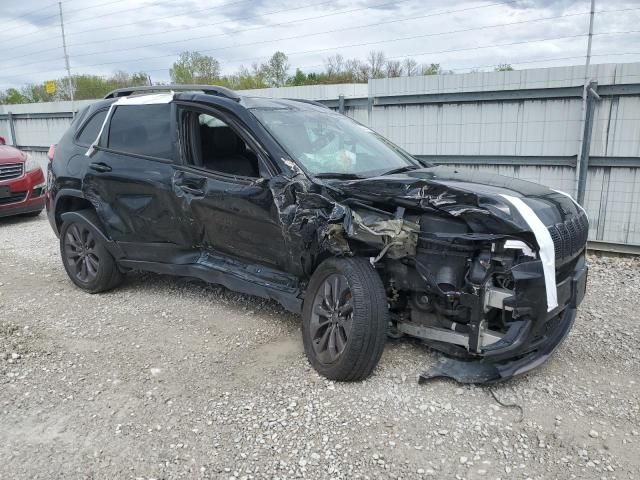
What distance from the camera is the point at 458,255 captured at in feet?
10.1

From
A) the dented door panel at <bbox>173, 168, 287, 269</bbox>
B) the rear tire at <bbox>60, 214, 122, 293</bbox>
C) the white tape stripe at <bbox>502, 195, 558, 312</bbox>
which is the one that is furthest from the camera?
the rear tire at <bbox>60, 214, 122, 293</bbox>

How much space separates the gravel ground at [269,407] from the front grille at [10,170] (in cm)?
522

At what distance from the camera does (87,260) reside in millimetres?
5129

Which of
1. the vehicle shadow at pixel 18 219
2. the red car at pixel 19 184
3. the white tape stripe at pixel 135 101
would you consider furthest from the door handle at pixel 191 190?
the vehicle shadow at pixel 18 219

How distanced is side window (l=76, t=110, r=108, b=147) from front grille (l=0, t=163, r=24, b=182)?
459 cm

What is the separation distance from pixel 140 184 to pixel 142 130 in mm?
507

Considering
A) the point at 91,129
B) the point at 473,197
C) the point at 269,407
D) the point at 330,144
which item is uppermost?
the point at 91,129

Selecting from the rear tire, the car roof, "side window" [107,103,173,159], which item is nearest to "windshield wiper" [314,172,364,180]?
the car roof

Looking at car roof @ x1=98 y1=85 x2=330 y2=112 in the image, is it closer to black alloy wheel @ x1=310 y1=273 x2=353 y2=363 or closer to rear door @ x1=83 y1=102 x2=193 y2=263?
rear door @ x1=83 y1=102 x2=193 y2=263

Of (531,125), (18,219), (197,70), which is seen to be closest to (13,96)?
(197,70)

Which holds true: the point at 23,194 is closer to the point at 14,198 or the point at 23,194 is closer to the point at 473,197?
the point at 14,198

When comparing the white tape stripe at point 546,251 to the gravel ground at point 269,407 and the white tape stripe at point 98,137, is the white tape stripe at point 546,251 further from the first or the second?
the white tape stripe at point 98,137

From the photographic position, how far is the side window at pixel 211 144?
4105mm

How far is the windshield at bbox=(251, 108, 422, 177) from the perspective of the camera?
385cm
